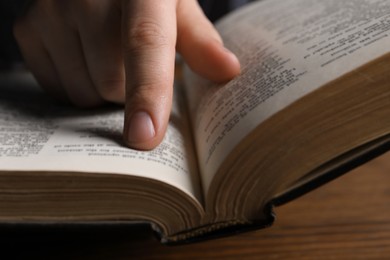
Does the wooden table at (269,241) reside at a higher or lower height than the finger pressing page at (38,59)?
lower

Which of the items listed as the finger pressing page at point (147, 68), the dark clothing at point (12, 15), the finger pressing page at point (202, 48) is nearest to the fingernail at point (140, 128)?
the finger pressing page at point (147, 68)

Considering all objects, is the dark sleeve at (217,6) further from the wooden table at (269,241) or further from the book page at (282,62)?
the wooden table at (269,241)

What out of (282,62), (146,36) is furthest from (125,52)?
(282,62)

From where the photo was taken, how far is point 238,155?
1.35 feet

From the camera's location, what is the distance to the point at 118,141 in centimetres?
46

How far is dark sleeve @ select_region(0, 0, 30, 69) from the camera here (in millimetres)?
836

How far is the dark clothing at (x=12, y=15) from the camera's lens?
0.84 meters

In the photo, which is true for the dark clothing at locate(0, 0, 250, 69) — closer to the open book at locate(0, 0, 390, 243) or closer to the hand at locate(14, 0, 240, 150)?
the hand at locate(14, 0, 240, 150)

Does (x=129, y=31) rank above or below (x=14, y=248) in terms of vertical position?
above

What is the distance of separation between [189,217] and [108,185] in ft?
0.25

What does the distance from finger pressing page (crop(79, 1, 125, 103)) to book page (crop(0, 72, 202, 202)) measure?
34mm

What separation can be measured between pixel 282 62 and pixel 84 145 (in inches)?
8.1

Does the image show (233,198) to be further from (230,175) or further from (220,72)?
(220,72)

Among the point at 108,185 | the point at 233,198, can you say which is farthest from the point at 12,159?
the point at 233,198
